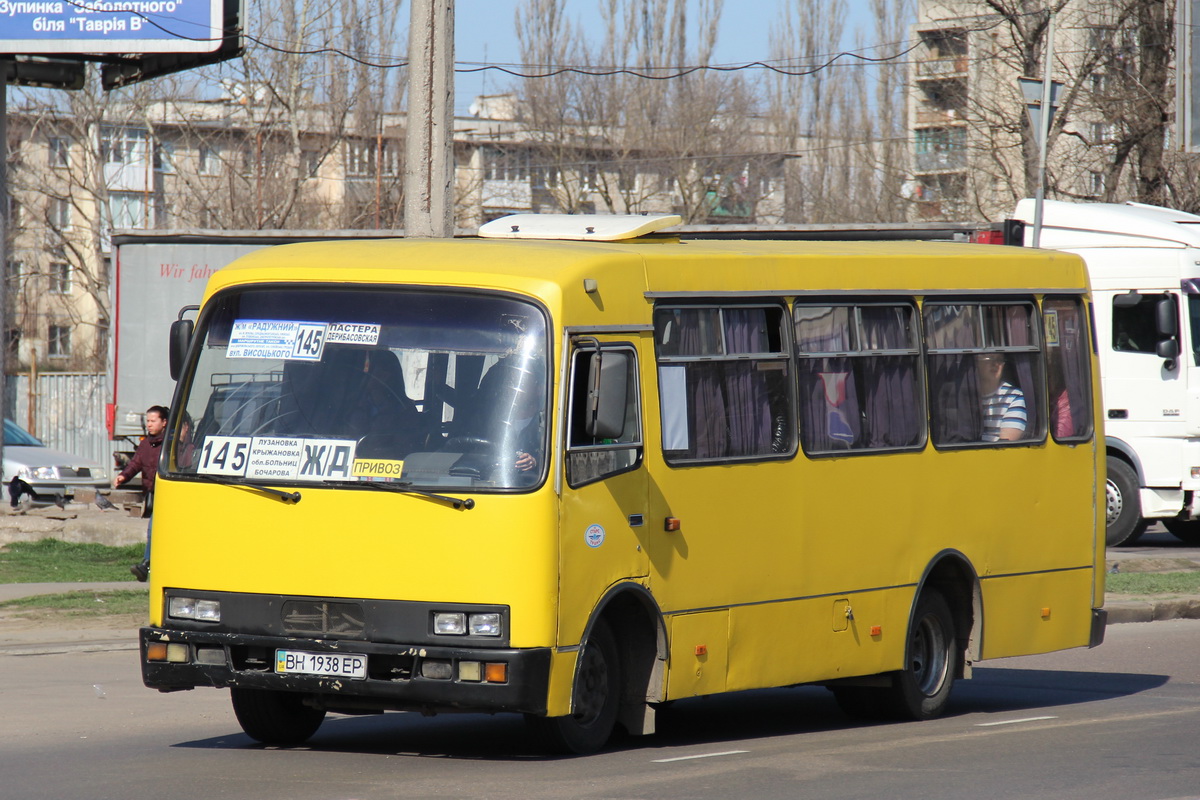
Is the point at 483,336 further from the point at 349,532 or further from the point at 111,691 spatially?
the point at 111,691

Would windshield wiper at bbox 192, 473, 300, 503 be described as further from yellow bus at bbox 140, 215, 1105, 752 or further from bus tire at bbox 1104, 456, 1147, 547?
bus tire at bbox 1104, 456, 1147, 547

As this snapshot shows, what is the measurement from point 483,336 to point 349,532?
3.48ft

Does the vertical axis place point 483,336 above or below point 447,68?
below

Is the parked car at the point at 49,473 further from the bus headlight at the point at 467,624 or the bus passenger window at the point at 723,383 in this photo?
the bus headlight at the point at 467,624

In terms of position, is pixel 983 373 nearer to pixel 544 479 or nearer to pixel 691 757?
pixel 691 757

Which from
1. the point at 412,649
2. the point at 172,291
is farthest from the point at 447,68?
the point at 172,291

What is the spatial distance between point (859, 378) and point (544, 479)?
2.76 meters

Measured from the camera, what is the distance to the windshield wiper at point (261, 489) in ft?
26.5

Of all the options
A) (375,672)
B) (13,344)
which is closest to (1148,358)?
(375,672)

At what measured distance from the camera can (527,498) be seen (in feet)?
25.7

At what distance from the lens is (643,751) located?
29.0 ft

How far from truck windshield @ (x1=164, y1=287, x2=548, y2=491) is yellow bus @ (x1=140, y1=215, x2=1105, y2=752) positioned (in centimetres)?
1

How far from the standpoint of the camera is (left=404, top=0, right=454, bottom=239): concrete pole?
560 inches

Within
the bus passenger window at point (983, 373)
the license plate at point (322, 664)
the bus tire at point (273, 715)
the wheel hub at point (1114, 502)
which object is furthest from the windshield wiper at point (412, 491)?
the wheel hub at point (1114, 502)
